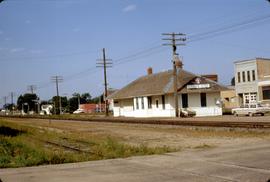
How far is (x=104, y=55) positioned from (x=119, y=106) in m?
8.72

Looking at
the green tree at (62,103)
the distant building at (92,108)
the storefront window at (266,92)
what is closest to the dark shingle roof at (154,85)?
the storefront window at (266,92)

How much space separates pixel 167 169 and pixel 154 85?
4404 cm

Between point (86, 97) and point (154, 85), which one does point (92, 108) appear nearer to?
point (86, 97)

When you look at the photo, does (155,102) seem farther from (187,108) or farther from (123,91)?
(123,91)

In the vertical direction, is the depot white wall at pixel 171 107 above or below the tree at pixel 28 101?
below

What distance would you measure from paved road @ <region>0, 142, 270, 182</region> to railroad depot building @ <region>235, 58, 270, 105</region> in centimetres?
4605

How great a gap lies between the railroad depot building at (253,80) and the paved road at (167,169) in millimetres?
46050

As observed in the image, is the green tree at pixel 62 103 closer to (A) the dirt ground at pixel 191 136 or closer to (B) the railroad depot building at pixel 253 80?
(B) the railroad depot building at pixel 253 80

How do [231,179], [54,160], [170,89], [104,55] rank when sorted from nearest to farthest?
[231,179], [54,160], [170,89], [104,55]

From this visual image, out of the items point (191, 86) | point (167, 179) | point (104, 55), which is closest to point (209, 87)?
point (191, 86)

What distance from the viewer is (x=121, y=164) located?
525 inches

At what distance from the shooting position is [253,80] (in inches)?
2402

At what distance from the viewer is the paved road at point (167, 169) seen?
33.8 ft

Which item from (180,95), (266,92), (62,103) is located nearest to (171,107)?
(180,95)
